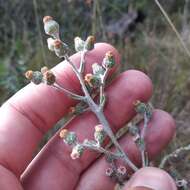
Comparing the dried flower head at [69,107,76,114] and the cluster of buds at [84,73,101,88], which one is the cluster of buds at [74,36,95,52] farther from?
the dried flower head at [69,107,76,114]

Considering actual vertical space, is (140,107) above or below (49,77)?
below

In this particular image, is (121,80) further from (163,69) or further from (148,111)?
(163,69)

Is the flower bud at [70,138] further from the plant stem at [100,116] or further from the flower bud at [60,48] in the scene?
the flower bud at [60,48]

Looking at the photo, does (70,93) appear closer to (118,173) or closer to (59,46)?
(59,46)

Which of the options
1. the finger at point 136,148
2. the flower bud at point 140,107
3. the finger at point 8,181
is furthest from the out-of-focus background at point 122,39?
the finger at point 8,181

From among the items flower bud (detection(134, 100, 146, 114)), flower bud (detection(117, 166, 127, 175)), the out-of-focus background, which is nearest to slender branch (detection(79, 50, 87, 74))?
flower bud (detection(134, 100, 146, 114))

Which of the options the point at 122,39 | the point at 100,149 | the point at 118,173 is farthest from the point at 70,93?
the point at 122,39

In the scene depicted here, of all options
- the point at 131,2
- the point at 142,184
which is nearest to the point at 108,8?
the point at 131,2
